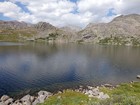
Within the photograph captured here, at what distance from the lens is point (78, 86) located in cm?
8469

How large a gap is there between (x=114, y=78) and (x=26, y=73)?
4407 cm

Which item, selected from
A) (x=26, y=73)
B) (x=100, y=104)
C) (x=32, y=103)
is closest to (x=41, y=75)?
(x=26, y=73)

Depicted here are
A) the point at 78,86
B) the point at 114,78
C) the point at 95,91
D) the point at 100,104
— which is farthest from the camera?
the point at 114,78

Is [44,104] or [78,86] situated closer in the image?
[44,104]

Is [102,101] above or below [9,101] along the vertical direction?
above

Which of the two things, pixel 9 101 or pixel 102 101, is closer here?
pixel 102 101

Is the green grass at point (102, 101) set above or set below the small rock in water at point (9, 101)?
above

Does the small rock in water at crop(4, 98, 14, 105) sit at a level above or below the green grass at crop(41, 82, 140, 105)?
below

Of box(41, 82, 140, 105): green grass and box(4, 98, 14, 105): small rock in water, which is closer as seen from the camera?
box(41, 82, 140, 105): green grass

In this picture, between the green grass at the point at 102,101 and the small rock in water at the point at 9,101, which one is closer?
the green grass at the point at 102,101

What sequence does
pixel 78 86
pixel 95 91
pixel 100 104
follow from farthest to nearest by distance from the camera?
pixel 78 86 → pixel 95 91 → pixel 100 104

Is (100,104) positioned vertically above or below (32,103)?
above

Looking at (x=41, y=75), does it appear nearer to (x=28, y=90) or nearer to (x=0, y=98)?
(x=28, y=90)

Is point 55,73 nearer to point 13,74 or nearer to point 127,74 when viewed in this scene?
point 13,74
